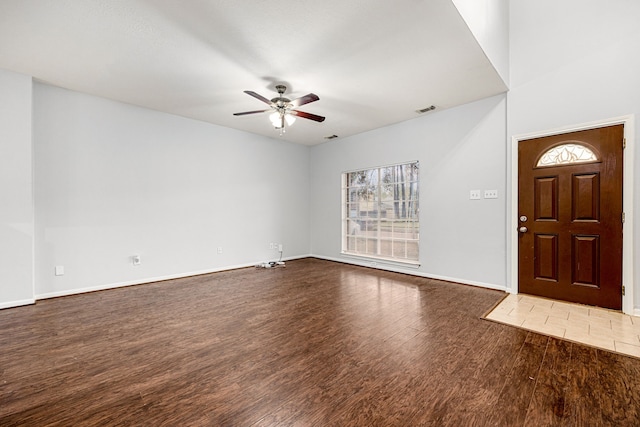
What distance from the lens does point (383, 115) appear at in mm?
4594

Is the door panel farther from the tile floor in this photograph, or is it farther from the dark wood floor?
the dark wood floor

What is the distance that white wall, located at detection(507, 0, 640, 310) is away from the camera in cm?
293

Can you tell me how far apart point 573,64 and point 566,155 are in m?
1.08

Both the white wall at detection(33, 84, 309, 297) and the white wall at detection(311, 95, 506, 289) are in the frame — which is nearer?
the white wall at detection(33, 84, 309, 297)

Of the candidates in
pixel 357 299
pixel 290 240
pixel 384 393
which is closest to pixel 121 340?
pixel 384 393

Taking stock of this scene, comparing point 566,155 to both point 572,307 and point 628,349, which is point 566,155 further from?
point 628,349

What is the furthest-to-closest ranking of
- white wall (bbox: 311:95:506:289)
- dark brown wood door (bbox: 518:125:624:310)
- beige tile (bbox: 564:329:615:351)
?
white wall (bbox: 311:95:506:289)
dark brown wood door (bbox: 518:125:624:310)
beige tile (bbox: 564:329:615:351)

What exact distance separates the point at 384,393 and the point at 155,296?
3258 mm

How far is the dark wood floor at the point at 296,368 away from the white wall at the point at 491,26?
110 inches

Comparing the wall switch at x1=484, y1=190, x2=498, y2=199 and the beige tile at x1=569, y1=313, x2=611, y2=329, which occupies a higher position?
the wall switch at x1=484, y1=190, x2=498, y2=199

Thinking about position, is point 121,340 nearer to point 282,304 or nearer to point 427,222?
point 282,304

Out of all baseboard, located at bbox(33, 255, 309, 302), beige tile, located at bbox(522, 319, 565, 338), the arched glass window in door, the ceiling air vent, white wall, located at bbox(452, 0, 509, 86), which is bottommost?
beige tile, located at bbox(522, 319, 565, 338)

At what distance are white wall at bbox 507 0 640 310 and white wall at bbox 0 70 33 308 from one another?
6169mm

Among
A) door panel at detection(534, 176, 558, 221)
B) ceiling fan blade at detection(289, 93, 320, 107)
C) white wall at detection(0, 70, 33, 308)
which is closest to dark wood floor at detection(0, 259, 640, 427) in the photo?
white wall at detection(0, 70, 33, 308)
